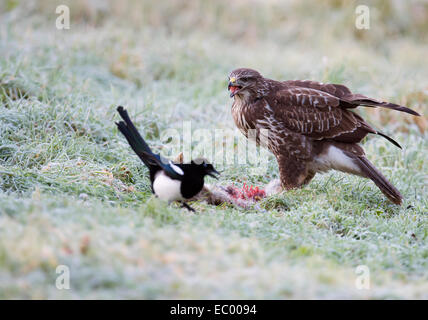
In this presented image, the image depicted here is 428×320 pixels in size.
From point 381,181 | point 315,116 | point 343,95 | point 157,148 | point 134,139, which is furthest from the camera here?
point 157,148

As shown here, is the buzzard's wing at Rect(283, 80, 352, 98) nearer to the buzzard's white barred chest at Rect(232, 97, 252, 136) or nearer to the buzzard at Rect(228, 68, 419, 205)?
the buzzard at Rect(228, 68, 419, 205)

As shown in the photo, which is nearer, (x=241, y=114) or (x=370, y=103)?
(x=370, y=103)

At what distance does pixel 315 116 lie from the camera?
4871 mm

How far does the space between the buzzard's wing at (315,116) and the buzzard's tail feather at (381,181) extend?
0.25 metres

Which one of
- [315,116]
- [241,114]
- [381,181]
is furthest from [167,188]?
[381,181]

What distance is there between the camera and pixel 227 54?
9.37 m

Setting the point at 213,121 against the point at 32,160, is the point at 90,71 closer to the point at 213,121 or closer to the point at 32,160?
the point at 213,121

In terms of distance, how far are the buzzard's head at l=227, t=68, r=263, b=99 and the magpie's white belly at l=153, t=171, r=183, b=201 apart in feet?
3.84

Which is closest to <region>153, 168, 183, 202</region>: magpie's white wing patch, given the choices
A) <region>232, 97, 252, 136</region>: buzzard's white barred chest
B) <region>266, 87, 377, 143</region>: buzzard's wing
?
<region>232, 97, 252, 136</region>: buzzard's white barred chest

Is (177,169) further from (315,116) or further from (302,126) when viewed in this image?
(315,116)

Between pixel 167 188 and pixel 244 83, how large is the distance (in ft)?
4.53

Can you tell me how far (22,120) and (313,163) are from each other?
2.91 meters

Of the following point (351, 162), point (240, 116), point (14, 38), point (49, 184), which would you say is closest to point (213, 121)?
point (240, 116)

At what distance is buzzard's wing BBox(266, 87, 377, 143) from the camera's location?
15.9 feet
